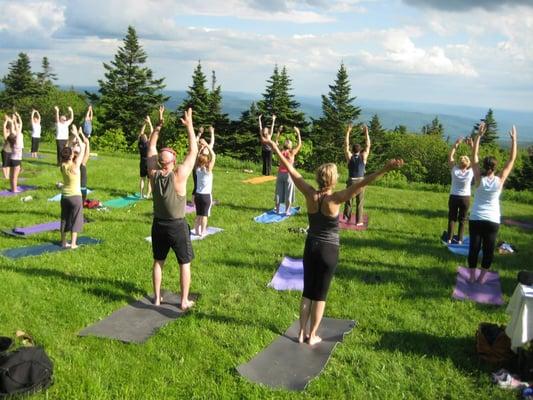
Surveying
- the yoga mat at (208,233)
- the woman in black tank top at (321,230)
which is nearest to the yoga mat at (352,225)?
the yoga mat at (208,233)

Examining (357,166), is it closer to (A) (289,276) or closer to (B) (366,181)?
(A) (289,276)

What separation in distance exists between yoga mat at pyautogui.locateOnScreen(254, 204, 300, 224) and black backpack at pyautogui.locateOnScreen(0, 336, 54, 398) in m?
7.72

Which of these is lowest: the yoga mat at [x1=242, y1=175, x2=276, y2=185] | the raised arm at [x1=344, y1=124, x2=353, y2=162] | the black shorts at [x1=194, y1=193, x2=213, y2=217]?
→ the yoga mat at [x1=242, y1=175, x2=276, y2=185]

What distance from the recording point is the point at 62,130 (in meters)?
18.0

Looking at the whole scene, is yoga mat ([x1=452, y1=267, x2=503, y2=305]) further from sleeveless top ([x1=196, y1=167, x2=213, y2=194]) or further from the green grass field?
sleeveless top ([x1=196, y1=167, x2=213, y2=194])

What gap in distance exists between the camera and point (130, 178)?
18.1 meters

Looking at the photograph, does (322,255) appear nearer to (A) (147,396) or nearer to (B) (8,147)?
(A) (147,396)

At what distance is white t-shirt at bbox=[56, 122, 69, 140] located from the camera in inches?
700

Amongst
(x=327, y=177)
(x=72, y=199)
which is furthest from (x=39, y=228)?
(x=327, y=177)

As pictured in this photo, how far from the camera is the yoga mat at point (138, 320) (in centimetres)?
594

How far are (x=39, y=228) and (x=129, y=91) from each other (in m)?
49.1

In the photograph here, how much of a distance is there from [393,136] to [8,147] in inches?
2851

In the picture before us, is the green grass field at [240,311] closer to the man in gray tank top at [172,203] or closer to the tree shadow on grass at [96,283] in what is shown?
the tree shadow on grass at [96,283]

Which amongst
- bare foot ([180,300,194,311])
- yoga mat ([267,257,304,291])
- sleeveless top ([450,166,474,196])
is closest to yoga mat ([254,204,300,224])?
yoga mat ([267,257,304,291])
